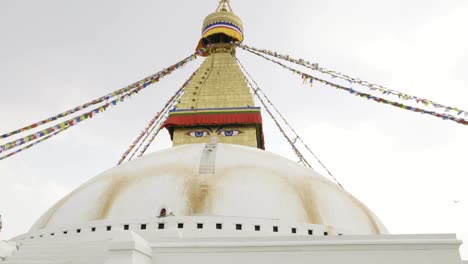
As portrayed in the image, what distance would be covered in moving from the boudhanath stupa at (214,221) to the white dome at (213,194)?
0.02m

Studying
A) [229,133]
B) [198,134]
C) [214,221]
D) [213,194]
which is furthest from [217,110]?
[214,221]

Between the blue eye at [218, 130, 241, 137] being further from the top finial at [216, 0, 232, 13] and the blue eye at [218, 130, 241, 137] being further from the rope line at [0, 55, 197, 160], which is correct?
the top finial at [216, 0, 232, 13]

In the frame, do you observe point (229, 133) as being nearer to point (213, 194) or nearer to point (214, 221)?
point (213, 194)

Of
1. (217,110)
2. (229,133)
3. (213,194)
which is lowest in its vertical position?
(213,194)

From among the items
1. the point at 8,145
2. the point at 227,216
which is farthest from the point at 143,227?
the point at 8,145

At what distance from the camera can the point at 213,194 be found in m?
6.88

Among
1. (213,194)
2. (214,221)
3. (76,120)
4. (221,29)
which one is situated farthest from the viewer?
(221,29)

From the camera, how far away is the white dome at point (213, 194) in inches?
267

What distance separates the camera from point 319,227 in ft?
22.0

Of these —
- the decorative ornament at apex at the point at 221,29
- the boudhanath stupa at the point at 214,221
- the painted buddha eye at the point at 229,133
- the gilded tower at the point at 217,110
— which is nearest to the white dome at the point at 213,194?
the boudhanath stupa at the point at 214,221

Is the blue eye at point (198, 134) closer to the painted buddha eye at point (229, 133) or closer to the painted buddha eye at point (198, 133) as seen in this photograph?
the painted buddha eye at point (198, 133)

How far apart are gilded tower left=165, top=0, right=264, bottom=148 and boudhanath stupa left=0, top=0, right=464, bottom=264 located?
4.54m

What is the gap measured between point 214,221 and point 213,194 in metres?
0.53

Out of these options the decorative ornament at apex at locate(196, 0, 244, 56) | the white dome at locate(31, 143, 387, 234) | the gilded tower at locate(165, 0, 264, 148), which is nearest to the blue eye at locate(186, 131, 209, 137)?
the gilded tower at locate(165, 0, 264, 148)
